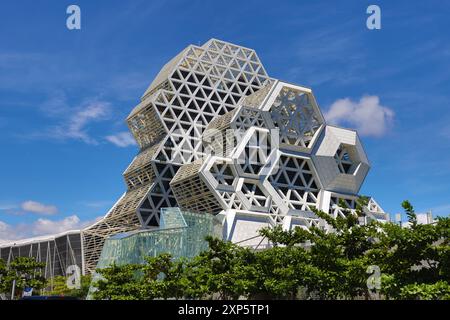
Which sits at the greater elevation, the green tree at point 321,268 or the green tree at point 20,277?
the green tree at point 20,277

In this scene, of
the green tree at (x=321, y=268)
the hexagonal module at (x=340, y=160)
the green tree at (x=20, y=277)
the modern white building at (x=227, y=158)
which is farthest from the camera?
the hexagonal module at (x=340, y=160)

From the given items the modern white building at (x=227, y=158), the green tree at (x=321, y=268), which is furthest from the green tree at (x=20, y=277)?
the modern white building at (x=227, y=158)

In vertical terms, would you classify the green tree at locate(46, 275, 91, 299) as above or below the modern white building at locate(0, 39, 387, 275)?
below

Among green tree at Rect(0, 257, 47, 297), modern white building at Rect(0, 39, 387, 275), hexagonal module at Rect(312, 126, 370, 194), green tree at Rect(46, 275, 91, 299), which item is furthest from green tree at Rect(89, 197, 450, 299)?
hexagonal module at Rect(312, 126, 370, 194)

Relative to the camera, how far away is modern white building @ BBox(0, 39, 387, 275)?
211 feet

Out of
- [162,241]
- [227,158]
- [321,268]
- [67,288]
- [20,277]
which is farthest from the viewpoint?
[67,288]

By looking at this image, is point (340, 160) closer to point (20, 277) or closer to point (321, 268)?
point (20, 277)

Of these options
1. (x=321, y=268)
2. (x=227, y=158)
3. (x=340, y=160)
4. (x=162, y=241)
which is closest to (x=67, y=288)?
(x=162, y=241)

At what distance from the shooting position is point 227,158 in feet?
209

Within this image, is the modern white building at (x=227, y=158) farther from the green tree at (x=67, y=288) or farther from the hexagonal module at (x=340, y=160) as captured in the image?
the green tree at (x=67, y=288)

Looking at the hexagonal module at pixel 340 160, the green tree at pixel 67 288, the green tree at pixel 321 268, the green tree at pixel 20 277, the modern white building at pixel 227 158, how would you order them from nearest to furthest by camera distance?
the green tree at pixel 321 268
the green tree at pixel 20 277
the green tree at pixel 67 288
the modern white building at pixel 227 158
the hexagonal module at pixel 340 160

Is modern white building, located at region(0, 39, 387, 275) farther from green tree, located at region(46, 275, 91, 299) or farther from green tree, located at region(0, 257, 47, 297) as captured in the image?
green tree, located at region(0, 257, 47, 297)

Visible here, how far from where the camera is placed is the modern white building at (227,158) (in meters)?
64.2
